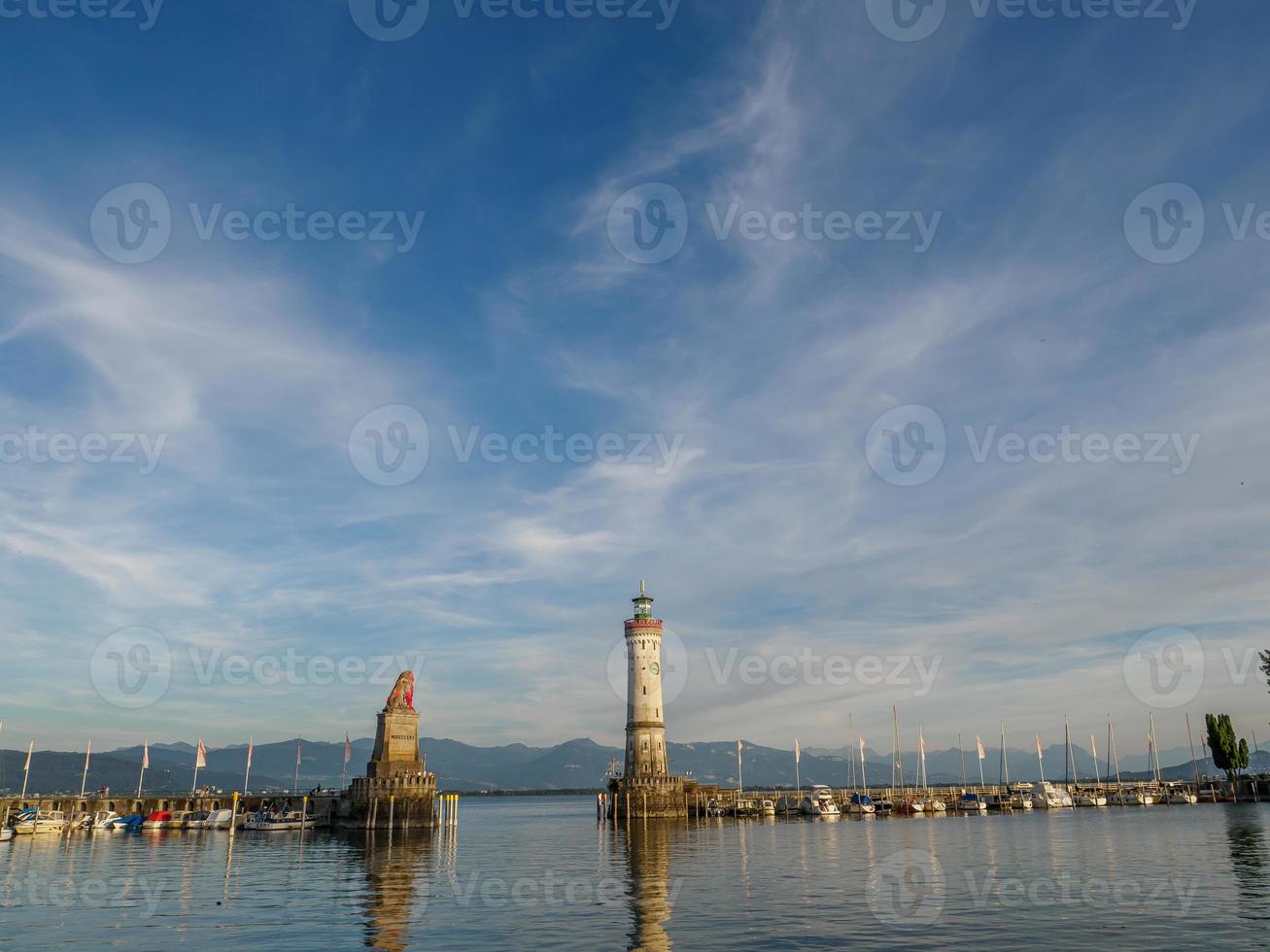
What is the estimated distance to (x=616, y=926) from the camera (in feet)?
112

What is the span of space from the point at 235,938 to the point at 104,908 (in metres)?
12.0

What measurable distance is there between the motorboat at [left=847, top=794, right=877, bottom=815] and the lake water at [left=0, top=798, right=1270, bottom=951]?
40249mm

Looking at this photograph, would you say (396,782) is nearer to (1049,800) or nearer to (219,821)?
(219,821)

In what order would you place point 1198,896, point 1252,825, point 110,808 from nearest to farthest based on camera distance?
point 1198,896 < point 1252,825 < point 110,808

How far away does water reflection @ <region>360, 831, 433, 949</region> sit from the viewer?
33.5m

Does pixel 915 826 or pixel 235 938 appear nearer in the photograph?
pixel 235 938

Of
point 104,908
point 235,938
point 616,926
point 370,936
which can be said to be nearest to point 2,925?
point 104,908

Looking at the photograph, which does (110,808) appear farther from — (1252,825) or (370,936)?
(1252,825)

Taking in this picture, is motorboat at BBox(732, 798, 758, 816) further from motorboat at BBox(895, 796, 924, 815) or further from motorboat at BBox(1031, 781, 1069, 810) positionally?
motorboat at BBox(1031, 781, 1069, 810)

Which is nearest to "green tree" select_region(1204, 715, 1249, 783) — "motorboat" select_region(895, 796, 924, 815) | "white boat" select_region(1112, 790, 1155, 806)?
"white boat" select_region(1112, 790, 1155, 806)

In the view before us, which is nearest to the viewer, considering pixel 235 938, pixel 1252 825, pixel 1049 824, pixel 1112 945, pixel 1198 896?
pixel 1112 945

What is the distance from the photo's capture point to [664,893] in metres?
43.1

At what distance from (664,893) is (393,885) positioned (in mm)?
15578

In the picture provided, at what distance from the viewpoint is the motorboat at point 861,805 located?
382 feet
